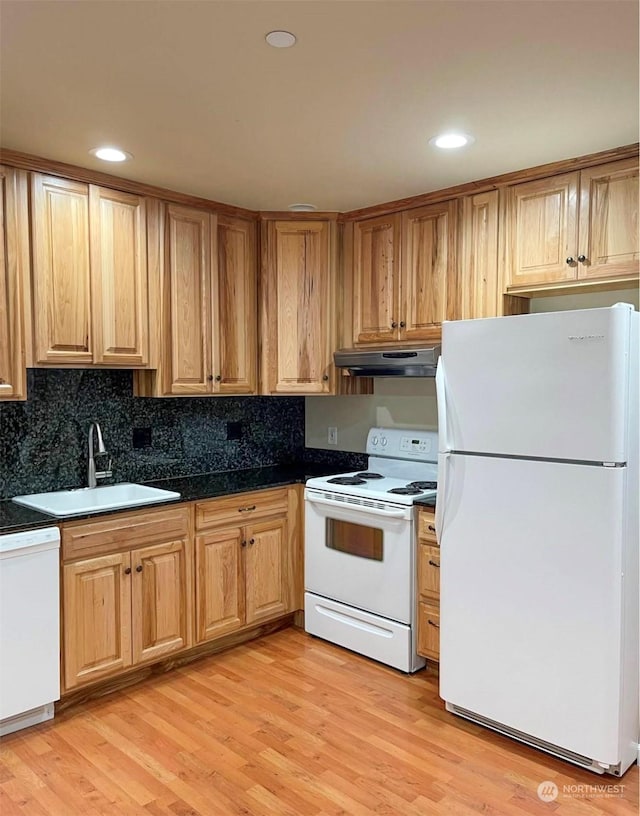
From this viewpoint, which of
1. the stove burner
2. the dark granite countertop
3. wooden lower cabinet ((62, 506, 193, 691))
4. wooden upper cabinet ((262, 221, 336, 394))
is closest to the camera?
the dark granite countertop

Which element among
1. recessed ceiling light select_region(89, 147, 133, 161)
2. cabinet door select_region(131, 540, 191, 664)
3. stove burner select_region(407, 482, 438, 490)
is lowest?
cabinet door select_region(131, 540, 191, 664)

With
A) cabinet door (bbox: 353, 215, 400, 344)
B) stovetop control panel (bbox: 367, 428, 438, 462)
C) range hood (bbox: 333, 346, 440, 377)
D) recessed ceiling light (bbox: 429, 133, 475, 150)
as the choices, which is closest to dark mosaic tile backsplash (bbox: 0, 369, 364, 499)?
stovetop control panel (bbox: 367, 428, 438, 462)

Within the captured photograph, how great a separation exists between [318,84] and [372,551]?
2169mm

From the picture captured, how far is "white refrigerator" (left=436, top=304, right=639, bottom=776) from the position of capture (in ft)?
7.22

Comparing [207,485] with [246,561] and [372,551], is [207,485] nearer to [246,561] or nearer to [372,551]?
[246,561]

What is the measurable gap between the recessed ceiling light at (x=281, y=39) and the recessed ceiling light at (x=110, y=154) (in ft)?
3.60

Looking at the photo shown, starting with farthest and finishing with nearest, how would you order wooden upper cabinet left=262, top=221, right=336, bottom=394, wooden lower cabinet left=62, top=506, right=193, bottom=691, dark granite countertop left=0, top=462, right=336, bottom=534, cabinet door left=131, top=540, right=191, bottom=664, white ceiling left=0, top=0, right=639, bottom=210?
wooden upper cabinet left=262, top=221, right=336, bottom=394
cabinet door left=131, top=540, right=191, bottom=664
wooden lower cabinet left=62, top=506, right=193, bottom=691
dark granite countertop left=0, top=462, right=336, bottom=534
white ceiling left=0, top=0, right=639, bottom=210

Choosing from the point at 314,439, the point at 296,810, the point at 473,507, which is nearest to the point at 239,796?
the point at 296,810

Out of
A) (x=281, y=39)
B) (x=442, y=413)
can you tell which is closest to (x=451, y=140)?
(x=281, y=39)

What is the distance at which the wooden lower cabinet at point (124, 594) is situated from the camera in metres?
2.70

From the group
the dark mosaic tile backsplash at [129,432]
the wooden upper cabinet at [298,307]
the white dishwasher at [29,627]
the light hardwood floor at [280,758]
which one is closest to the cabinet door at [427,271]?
the wooden upper cabinet at [298,307]

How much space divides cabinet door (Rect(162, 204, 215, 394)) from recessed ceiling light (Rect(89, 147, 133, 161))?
530 mm

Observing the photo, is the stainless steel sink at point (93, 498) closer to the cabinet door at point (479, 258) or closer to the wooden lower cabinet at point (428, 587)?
the wooden lower cabinet at point (428, 587)

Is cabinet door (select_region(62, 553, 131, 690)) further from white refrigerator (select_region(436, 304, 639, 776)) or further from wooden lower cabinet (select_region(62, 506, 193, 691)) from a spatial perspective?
white refrigerator (select_region(436, 304, 639, 776))
